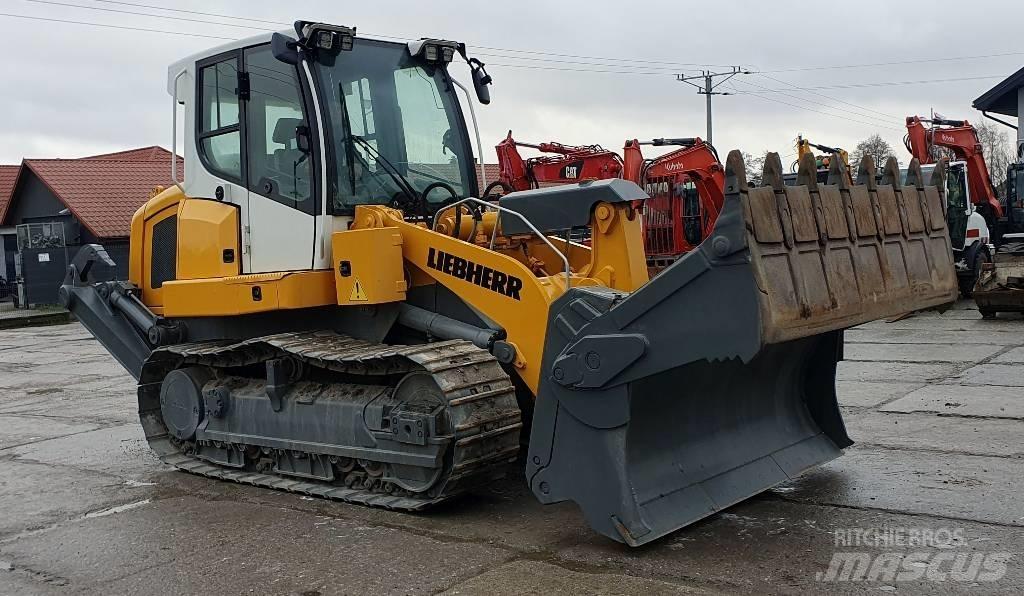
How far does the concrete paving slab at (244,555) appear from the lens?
495 centimetres

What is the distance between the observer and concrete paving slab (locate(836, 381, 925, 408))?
949cm

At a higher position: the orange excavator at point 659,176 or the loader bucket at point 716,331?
the orange excavator at point 659,176

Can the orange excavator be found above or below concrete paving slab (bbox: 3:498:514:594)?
above

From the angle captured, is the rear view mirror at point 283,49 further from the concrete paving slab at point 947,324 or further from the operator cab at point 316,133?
the concrete paving slab at point 947,324

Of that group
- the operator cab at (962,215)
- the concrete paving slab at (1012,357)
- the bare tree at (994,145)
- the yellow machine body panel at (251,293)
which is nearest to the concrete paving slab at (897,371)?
the concrete paving slab at (1012,357)

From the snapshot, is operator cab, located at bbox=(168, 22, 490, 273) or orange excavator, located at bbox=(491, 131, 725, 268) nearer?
operator cab, located at bbox=(168, 22, 490, 273)

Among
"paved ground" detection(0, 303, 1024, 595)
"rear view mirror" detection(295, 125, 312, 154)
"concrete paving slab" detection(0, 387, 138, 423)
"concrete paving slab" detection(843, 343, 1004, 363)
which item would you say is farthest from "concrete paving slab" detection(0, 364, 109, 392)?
"concrete paving slab" detection(843, 343, 1004, 363)

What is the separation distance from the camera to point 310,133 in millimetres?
6629

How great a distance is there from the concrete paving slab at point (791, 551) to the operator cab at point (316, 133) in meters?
2.78

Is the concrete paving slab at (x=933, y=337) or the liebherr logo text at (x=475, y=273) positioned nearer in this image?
the liebherr logo text at (x=475, y=273)

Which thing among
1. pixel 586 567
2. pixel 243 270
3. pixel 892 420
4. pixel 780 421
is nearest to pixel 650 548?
pixel 586 567

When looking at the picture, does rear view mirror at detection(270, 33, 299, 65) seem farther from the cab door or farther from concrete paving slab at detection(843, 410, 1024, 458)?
concrete paving slab at detection(843, 410, 1024, 458)

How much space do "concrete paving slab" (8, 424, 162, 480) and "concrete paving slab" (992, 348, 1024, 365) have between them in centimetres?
894

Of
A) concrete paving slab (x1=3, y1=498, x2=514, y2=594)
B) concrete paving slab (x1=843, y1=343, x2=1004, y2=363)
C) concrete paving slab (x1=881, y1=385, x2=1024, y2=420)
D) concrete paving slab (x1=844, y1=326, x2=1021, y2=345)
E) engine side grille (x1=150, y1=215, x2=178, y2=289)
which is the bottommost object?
concrete paving slab (x1=3, y1=498, x2=514, y2=594)
